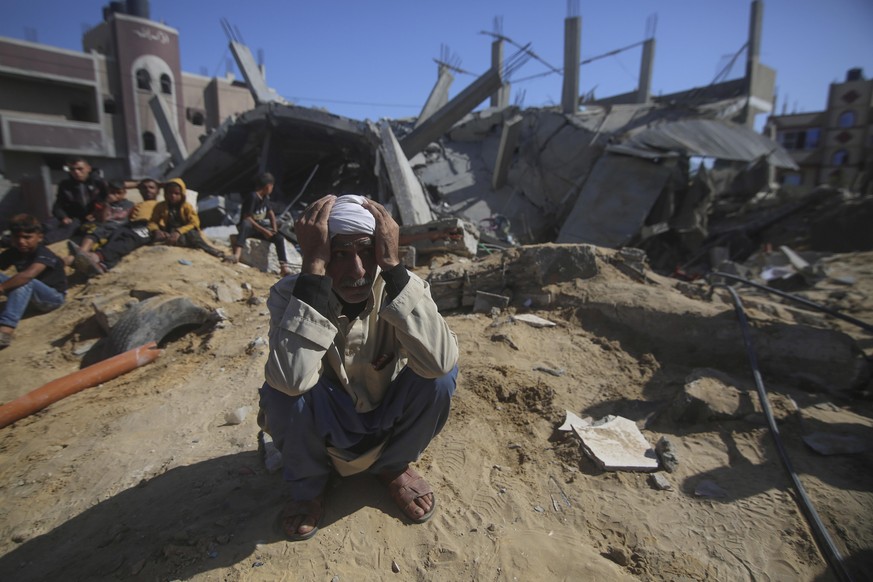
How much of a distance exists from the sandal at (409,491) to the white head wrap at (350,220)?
42.3 inches

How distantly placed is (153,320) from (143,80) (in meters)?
21.4

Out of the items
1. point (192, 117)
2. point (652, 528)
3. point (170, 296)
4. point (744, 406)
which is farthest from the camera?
point (192, 117)

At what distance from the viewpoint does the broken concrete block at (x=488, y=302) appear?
13.3ft

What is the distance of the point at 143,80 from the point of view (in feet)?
65.2

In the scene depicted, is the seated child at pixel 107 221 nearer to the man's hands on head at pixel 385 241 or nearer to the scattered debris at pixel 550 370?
the man's hands on head at pixel 385 241

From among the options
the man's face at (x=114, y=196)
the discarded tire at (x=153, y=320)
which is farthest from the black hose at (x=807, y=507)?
the man's face at (x=114, y=196)

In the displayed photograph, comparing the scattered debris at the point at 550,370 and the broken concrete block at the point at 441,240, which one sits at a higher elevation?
the broken concrete block at the point at 441,240

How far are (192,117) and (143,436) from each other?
23806 mm

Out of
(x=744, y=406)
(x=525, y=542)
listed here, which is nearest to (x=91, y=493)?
(x=525, y=542)

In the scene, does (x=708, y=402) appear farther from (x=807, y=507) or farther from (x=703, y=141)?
(x=703, y=141)

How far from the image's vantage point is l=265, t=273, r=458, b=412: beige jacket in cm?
161

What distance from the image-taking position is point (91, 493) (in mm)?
2141

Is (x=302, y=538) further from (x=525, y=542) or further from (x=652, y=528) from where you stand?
(x=652, y=528)

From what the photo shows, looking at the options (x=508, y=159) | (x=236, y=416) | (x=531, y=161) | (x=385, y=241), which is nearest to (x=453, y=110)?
(x=508, y=159)
